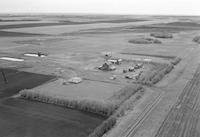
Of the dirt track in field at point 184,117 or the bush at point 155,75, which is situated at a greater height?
the bush at point 155,75

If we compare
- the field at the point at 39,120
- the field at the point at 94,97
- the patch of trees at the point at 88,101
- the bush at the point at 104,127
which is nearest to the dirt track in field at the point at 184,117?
the field at the point at 94,97

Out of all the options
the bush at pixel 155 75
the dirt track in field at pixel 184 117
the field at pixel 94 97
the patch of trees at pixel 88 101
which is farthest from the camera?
the bush at pixel 155 75

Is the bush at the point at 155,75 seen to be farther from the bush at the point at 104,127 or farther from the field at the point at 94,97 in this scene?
the bush at the point at 104,127

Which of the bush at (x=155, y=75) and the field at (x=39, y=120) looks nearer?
the field at (x=39, y=120)

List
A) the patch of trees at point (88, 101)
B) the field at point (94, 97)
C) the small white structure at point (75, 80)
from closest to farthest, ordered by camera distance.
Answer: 1. the field at point (94, 97)
2. the patch of trees at point (88, 101)
3. the small white structure at point (75, 80)

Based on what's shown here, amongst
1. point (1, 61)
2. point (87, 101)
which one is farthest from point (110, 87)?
point (1, 61)

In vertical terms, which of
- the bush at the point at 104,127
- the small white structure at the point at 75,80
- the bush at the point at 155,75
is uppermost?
the bush at the point at 155,75

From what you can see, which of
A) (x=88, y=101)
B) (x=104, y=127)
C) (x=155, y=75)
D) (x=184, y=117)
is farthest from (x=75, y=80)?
(x=184, y=117)

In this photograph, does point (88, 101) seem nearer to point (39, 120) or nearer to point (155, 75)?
point (39, 120)

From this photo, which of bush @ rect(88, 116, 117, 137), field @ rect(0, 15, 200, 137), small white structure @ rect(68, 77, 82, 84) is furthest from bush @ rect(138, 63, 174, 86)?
bush @ rect(88, 116, 117, 137)

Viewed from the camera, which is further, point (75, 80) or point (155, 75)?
point (155, 75)

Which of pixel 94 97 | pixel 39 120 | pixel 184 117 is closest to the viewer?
pixel 39 120

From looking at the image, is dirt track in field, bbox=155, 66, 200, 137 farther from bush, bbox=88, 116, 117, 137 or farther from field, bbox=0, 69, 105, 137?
field, bbox=0, 69, 105, 137
